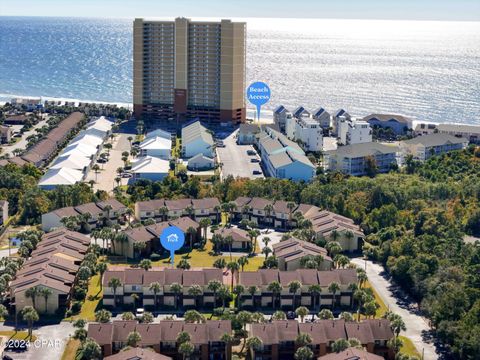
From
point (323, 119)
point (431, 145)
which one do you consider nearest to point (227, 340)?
point (431, 145)

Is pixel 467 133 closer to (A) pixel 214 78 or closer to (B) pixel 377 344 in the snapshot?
(A) pixel 214 78

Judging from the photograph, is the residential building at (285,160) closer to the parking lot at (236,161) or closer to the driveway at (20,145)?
the parking lot at (236,161)

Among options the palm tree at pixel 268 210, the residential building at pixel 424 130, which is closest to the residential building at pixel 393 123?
the residential building at pixel 424 130

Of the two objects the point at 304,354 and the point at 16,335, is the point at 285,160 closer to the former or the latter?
the point at 304,354

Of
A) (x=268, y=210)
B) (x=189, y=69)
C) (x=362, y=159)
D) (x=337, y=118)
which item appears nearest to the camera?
(x=268, y=210)

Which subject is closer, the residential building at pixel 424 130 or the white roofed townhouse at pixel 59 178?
the white roofed townhouse at pixel 59 178
